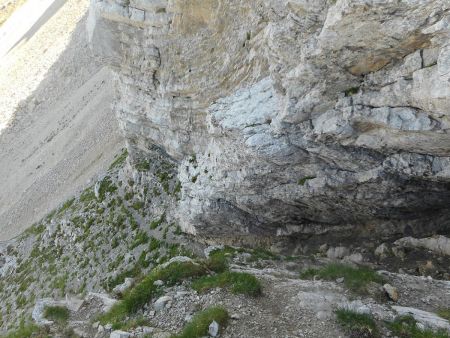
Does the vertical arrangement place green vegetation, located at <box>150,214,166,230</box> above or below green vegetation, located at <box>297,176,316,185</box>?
below

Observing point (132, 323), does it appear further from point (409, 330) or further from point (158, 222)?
point (158, 222)

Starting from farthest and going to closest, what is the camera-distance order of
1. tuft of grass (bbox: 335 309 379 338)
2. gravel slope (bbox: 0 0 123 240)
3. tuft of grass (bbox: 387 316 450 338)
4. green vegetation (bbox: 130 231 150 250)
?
gravel slope (bbox: 0 0 123 240) → green vegetation (bbox: 130 231 150 250) → tuft of grass (bbox: 335 309 379 338) → tuft of grass (bbox: 387 316 450 338)

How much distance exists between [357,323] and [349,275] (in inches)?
140

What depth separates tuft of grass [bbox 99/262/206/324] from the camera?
16531 mm

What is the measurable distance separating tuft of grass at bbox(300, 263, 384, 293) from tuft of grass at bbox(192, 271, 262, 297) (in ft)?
9.79

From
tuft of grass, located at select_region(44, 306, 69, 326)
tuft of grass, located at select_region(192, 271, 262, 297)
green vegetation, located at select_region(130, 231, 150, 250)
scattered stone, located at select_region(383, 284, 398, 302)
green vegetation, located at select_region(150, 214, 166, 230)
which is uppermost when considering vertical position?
scattered stone, located at select_region(383, 284, 398, 302)

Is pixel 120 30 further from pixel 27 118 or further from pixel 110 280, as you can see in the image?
pixel 27 118

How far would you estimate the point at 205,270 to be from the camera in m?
17.9

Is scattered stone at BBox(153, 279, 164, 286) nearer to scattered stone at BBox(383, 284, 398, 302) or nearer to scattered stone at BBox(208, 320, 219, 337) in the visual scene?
scattered stone at BBox(208, 320, 219, 337)

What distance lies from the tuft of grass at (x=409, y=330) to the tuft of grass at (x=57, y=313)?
554 inches

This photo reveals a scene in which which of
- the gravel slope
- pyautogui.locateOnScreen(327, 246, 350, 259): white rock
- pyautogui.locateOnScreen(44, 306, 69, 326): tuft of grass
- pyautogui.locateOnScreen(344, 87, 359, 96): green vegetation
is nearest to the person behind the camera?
pyautogui.locateOnScreen(344, 87, 359, 96): green vegetation

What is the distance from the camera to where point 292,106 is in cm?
1683

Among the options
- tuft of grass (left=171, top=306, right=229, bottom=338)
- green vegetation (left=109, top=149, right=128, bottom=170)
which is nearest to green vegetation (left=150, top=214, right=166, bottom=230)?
green vegetation (left=109, top=149, right=128, bottom=170)

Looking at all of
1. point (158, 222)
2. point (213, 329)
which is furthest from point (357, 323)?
point (158, 222)
